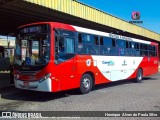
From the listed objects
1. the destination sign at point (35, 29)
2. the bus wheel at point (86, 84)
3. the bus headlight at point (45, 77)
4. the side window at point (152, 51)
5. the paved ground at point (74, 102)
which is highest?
the destination sign at point (35, 29)

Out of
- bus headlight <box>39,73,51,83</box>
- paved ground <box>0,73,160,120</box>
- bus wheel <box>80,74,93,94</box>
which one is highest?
bus headlight <box>39,73,51,83</box>

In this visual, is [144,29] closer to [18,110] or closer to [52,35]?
[52,35]

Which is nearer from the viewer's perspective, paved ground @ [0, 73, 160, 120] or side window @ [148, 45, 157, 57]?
paved ground @ [0, 73, 160, 120]

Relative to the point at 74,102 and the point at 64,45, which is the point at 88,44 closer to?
the point at 64,45

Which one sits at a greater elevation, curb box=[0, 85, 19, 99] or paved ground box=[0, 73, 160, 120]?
curb box=[0, 85, 19, 99]

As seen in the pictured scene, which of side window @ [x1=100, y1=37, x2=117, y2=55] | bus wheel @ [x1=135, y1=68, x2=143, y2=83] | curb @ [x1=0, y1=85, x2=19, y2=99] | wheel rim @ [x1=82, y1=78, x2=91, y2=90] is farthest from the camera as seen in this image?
bus wheel @ [x1=135, y1=68, x2=143, y2=83]

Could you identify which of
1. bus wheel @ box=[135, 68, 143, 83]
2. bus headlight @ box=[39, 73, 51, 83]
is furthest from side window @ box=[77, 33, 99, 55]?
bus wheel @ box=[135, 68, 143, 83]

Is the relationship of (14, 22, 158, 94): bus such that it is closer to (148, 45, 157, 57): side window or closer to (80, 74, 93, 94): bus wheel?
(80, 74, 93, 94): bus wheel

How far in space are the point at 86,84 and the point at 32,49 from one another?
297cm

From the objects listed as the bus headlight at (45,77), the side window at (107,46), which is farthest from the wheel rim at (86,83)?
the bus headlight at (45,77)

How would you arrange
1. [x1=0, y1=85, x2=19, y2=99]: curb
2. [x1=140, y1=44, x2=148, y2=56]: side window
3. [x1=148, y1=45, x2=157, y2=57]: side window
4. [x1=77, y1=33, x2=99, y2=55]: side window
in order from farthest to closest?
[x1=148, y1=45, x2=157, y2=57]: side window < [x1=140, y1=44, x2=148, y2=56]: side window < [x1=77, y1=33, x2=99, y2=55]: side window < [x1=0, y1=85, x2=19, y2=99]: curb

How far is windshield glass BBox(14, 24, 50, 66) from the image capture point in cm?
1059

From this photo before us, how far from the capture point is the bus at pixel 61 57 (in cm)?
1056

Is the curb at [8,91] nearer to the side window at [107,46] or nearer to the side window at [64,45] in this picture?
the side window at [64,45]
